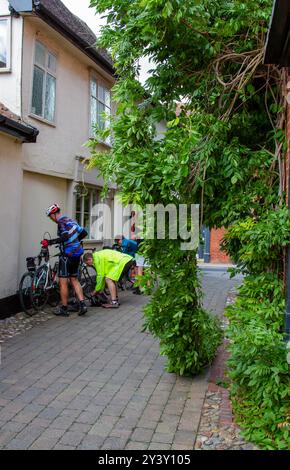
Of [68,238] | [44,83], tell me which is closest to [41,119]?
[44,83]

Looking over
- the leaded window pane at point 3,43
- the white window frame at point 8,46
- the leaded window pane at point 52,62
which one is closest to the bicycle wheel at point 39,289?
the white window frame at point 8,46

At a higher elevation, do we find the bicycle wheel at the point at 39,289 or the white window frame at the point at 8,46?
the white window frame at the point at 8,46

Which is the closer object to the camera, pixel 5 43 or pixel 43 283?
pixel 43 283

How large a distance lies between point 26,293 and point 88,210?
13.5 ft

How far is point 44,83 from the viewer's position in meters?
8.78

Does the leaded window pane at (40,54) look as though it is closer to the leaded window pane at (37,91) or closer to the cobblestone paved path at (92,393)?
the leaded window pane at (37,91)

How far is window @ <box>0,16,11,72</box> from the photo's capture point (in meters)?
7.91

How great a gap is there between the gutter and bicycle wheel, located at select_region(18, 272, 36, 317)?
7.56 feet

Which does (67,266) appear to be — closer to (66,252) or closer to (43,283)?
(66,252)

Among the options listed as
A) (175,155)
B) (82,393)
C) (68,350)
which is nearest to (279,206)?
(175,155)

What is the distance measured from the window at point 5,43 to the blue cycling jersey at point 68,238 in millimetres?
2879

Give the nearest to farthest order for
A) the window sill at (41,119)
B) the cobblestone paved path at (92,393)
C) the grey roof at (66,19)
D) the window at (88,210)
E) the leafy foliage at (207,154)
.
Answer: the cobblestone paved path at (92,393), the leafy foliage at (207,154), the window sill at (41,119), the grey roof at (66,19), the window at (88,210)

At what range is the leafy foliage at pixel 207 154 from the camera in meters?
3.82

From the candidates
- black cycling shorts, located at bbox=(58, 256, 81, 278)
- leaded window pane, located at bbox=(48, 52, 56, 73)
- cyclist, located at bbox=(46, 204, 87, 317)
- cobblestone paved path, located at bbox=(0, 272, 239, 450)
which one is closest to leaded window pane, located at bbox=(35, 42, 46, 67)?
leaded window pane, located at bbox=(48, 52, 56, 73)
